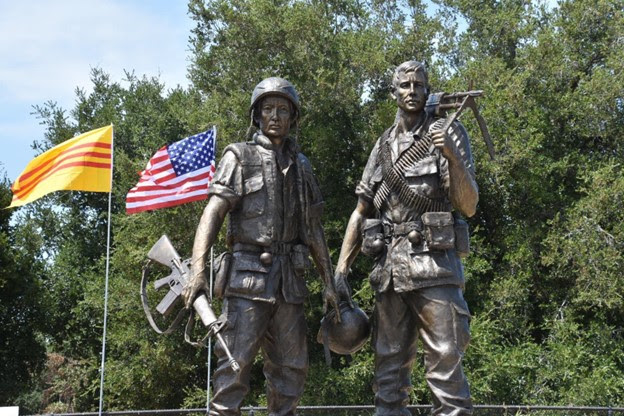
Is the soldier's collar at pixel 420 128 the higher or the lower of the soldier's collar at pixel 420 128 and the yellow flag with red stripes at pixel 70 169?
the lower

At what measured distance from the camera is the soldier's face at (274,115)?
7.04m

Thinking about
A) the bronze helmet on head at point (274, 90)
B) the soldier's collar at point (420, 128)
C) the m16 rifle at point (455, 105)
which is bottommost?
the soldier's collar at point (420, 128)

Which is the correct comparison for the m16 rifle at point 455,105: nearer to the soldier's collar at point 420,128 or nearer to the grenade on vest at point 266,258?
the soldier's collar at point 420,128

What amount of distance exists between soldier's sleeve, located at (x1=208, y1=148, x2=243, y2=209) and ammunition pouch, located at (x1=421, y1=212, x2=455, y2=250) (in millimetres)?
1424

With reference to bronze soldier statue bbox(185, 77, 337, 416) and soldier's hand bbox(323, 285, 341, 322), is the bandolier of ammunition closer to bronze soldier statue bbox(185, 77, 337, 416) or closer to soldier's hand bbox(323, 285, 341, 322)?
bronze soldier statue bbox(185, 77, 337, 416)

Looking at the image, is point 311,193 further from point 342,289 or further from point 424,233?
point 424,233

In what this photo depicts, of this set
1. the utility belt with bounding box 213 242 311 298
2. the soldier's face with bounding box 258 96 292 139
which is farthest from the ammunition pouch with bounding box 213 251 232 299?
the soldier's face with bounding box 258 96 292 139

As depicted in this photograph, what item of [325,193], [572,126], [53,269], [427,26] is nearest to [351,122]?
[325,193]

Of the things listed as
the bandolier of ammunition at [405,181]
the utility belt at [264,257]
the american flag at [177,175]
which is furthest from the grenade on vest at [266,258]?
the american flag at [177,175]

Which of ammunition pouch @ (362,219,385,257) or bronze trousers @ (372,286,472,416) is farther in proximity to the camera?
ammunition pouch @ (362,219,385,257)

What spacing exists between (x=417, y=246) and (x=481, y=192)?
15641 mm

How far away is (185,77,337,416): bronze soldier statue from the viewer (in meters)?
6.69

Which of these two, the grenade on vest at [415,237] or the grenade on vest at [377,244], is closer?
the grenade on vest at [415,237]

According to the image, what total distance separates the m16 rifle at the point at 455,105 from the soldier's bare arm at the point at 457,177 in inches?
11.1
